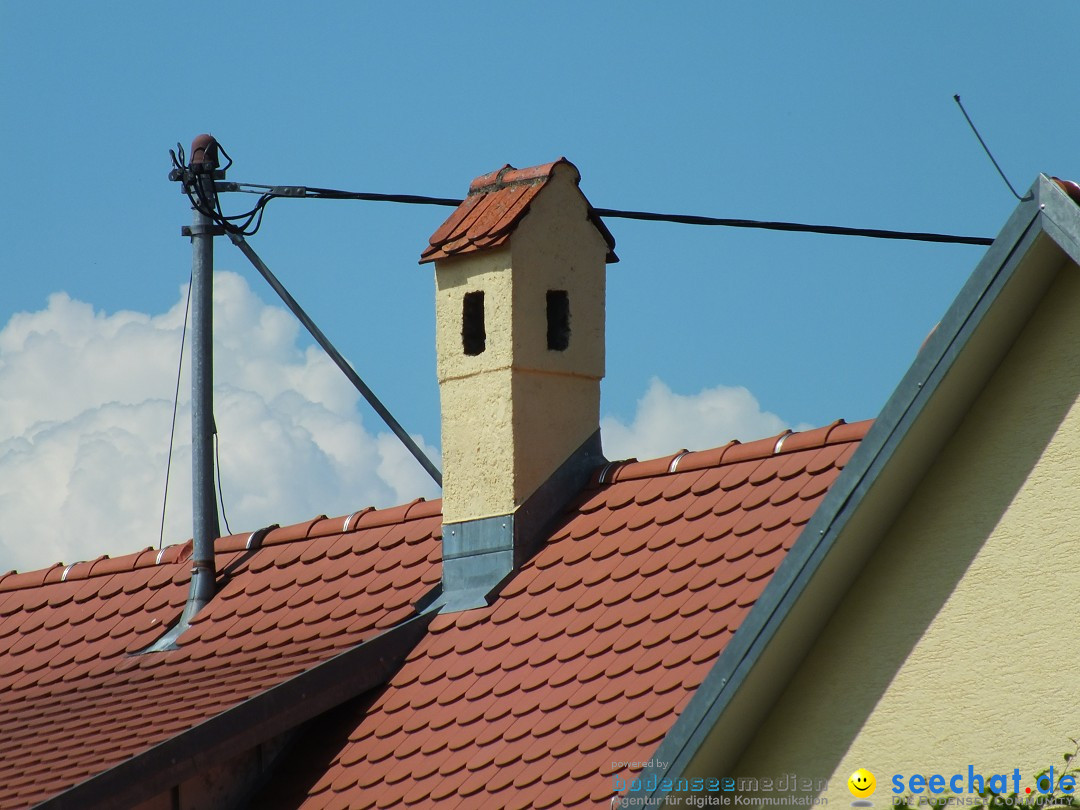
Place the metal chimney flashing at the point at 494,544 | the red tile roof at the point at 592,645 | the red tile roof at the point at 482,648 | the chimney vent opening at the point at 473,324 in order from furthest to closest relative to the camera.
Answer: the chimney vent opening at the point at 473,324, the metal chimney flashing at the point at 494,544, the red tile roof at the point at 482,648, the red tile roof at the point at 592,645

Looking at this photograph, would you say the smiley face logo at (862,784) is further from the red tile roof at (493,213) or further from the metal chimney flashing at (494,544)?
the red tile roof at (493,213)

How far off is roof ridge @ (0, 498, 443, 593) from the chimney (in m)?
0.64

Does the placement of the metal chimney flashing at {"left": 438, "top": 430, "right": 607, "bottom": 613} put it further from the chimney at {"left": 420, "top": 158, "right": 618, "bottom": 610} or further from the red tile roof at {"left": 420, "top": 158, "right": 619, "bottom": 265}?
the red tile roof at {"left": 420, "top": 158, "right": 619, "bottom": 265}

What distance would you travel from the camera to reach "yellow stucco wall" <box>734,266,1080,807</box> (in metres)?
6.12

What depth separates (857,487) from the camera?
623 cm

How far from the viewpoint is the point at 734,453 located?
29.8 ft

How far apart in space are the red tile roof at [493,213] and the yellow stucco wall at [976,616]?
392 cm

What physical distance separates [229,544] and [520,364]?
2.87 m

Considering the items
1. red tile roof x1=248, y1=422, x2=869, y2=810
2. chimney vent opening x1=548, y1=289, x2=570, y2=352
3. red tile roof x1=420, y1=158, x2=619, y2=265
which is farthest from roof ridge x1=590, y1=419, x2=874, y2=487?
red tile roof x1=420, y1=158, x2=619, y2=265

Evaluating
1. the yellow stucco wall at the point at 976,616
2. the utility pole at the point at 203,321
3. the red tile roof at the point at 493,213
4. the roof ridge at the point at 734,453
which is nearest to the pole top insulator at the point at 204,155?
the utility pole at the point at 203,321

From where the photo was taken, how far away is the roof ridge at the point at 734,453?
8.58 metres

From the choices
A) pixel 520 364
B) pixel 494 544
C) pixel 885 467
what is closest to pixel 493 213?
pixel 520 364

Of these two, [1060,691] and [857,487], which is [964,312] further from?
[1060,691]

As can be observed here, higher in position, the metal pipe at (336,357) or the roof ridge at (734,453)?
the metal pipe at (336,357)
